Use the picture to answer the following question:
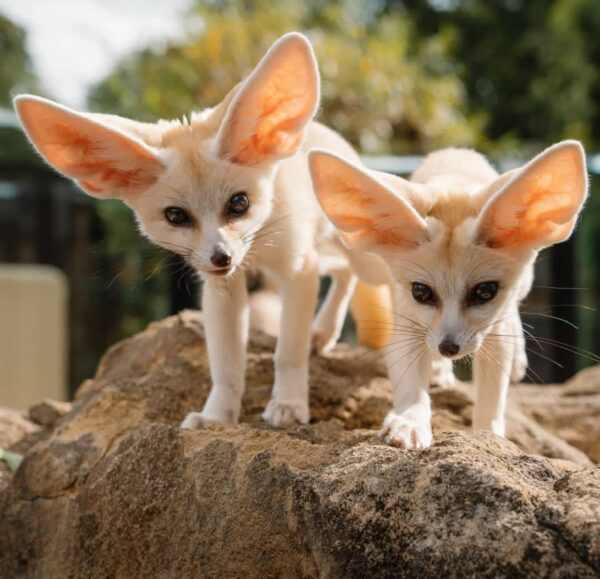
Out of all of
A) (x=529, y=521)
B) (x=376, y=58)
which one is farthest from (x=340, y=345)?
(x=376, y=58)

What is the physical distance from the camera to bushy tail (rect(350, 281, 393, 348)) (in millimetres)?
5809

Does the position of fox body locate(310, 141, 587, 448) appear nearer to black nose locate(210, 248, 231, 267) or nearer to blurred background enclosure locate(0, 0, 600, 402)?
black nose locate(210, 248, 231, 267)

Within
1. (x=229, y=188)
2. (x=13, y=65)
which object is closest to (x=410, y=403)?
(x=229, y=188)

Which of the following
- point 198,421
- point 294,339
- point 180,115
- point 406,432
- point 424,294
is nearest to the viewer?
point 406,432

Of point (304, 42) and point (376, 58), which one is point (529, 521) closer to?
point (304, 42)

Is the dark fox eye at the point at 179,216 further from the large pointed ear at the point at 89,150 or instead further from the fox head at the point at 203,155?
the large pointed ear at the point at 89,150

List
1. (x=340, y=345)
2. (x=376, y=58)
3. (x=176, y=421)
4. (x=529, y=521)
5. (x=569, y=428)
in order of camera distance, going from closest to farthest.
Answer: (x=529, y=521) < (x=176, y=421) < (x=569, y=428) < (x=340, y=345) < (x=376, y=58)

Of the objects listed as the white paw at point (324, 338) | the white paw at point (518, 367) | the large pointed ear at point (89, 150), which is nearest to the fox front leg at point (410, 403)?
the white paw at point (518, 367)

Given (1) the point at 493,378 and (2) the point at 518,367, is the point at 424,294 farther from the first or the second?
(2) the point at 518,367

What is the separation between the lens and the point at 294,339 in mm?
4465

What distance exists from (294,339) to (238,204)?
0.69 meters

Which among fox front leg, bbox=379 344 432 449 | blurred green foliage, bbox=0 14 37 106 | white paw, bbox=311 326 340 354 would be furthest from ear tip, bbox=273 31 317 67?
blurred green foliage, bbox=0 14 37 106

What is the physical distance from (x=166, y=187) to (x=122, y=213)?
6.15m

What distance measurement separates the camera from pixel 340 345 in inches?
236
